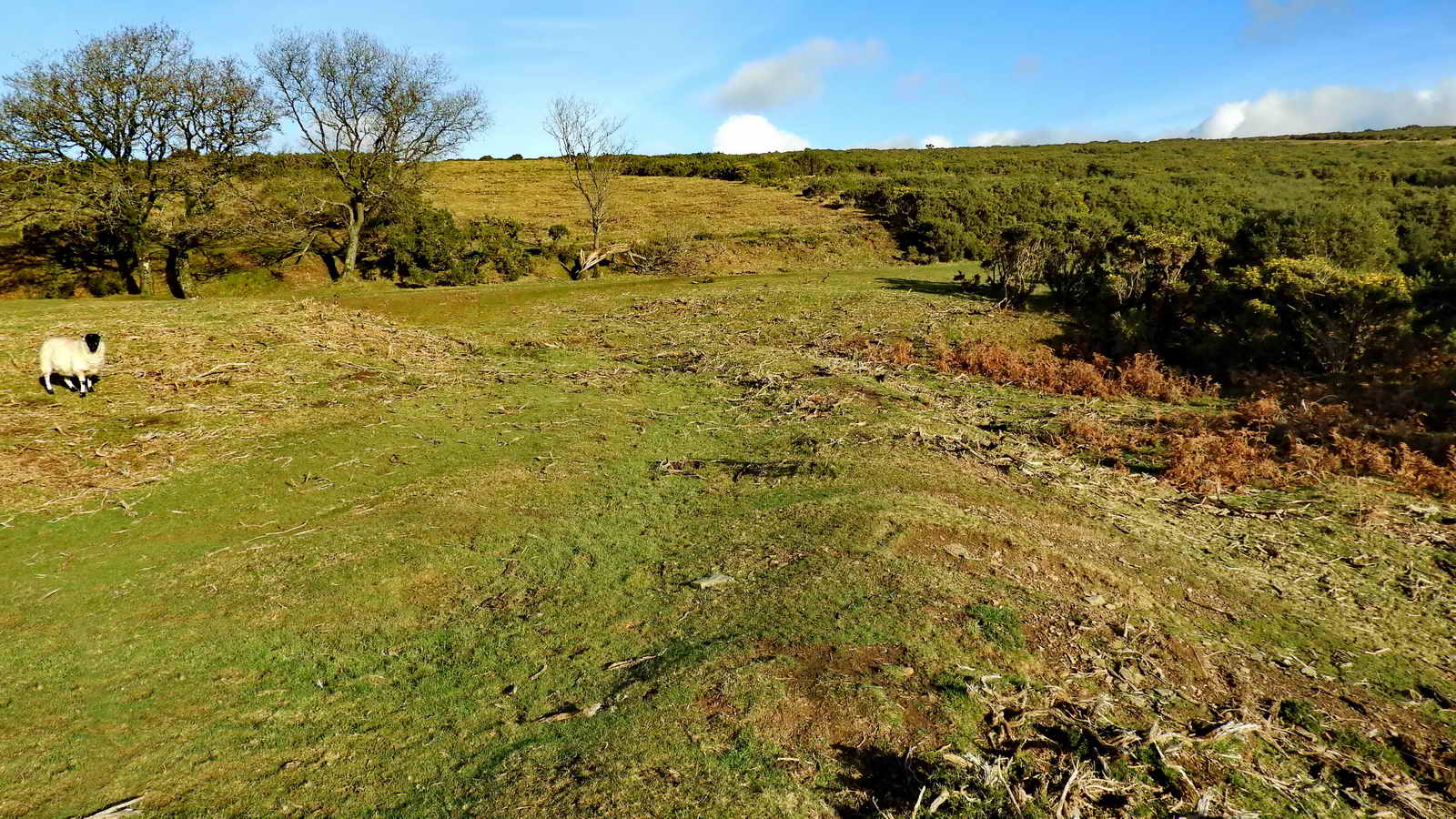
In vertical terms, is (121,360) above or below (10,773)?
above

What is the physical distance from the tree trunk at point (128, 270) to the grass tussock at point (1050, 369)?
30.4m

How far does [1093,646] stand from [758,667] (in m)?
2.60

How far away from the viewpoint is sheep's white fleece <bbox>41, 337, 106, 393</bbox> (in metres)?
11.6

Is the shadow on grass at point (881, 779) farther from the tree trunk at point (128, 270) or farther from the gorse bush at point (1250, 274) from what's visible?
the tree trunk at point (128, 270)

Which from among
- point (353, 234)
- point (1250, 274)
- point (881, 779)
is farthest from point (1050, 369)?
point (353, 234)

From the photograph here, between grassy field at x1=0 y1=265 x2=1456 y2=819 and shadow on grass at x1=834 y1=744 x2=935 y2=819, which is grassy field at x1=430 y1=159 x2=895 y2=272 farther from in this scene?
shadow on grass at x1=834 y1=744 x2=935 y2=819

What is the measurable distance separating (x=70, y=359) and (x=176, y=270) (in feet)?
78.5

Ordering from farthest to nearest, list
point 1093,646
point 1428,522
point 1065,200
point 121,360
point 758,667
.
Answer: point 1065,200 → point 121,360 → point 1428,522 → point 1093,646 → point 758,667

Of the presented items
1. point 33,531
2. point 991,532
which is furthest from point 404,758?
point 33,531

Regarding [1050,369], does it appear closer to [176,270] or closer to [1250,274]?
[1250,274]

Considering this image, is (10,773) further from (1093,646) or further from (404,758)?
(1093,646)

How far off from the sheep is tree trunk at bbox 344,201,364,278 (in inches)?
904

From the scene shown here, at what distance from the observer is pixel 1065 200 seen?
46719 mm

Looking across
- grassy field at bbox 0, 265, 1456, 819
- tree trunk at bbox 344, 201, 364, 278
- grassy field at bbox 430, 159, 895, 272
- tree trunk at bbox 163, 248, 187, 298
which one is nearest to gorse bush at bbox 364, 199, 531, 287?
tree trunk at bbox 344, 201, 364, 278
